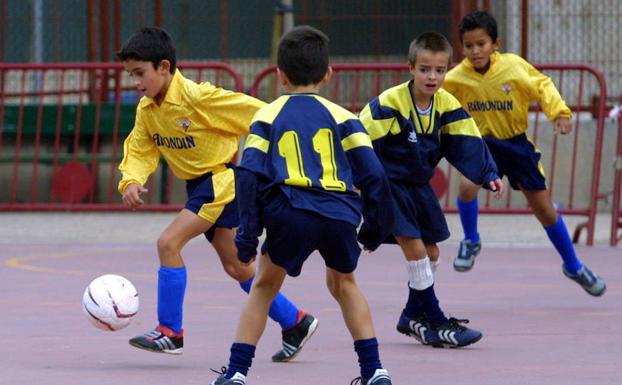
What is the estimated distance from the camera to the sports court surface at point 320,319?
7.12m

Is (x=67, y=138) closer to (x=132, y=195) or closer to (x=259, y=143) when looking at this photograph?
(x=132, y=195)

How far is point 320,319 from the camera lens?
898 cm

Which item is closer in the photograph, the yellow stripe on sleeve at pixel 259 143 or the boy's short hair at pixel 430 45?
the yellow stripe on sleeve at pixel 259 143

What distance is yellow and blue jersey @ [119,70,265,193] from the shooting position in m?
7.70

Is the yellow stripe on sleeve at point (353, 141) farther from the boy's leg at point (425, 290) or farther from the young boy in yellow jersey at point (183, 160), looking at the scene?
the boy's leg at point (425, 290)

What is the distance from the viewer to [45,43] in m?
17.1

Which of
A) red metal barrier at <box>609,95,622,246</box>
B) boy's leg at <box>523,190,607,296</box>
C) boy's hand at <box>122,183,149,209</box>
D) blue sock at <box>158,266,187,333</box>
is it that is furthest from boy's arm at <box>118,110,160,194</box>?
red metal barrier at <box>609,95,622,246</box>

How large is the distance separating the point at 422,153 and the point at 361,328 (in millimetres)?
1753

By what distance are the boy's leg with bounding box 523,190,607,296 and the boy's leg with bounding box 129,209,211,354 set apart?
2999 millimetres

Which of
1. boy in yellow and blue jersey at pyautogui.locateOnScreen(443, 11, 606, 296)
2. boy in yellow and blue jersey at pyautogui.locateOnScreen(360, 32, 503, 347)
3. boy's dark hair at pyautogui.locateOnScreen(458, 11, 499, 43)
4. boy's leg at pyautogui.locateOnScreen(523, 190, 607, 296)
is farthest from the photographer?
boy in yellow and blue jersey at pyautogui.locateOnScreen(443, 11, 606, 296)

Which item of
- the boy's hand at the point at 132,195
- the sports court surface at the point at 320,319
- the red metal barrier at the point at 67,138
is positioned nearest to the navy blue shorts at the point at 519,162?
the sports court surface at the point at 320,319

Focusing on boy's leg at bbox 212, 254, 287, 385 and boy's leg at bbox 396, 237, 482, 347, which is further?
boy's leg at bbox 396, 237, 482, 347

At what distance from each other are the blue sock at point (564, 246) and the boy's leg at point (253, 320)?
3732 mm

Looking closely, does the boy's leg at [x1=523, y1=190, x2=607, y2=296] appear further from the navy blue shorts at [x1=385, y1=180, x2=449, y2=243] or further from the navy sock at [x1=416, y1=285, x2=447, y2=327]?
the navy sock at [x1=416, y1=285, x2=447, y2=327]
